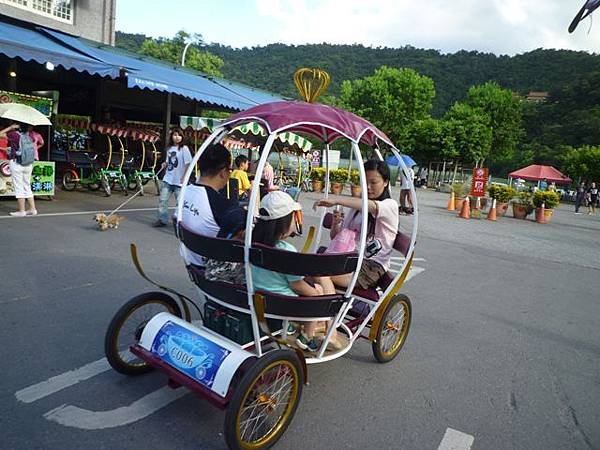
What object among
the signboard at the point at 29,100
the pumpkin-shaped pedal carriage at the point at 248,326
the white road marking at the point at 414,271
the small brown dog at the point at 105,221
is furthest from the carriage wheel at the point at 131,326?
the signboard at the point at 29,100

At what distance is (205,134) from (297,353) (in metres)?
13.3

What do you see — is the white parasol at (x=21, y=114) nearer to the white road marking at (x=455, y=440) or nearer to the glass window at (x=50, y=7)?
the glass window at (x=50, y=7)

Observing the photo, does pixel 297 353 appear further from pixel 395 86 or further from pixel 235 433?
pixel 395 86

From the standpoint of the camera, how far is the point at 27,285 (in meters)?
4.68

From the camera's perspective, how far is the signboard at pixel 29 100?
31.0 ft

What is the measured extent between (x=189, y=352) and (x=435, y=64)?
2856 inches

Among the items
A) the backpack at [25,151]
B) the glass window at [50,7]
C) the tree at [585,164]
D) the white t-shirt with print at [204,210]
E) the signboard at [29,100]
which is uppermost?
the glass window at [50,7]

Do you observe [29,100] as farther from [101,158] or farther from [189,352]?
[189,352]

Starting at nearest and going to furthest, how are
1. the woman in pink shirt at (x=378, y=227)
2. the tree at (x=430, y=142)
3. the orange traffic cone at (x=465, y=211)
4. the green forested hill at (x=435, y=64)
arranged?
the woman in pink shirt at (x=378, y=227) → the orange traffic cone at (x=465, y=211) → the tree at (x=430, y=142) → the green forested hill at (x=435, y=64)

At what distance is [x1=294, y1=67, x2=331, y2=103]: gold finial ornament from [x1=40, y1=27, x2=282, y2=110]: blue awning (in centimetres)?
797

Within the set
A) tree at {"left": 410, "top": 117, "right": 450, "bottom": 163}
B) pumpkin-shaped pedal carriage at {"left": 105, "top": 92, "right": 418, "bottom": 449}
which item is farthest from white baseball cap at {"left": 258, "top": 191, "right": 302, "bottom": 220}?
tree at {"left": 410, "top": 117, "right": 450, "bottom": 163}

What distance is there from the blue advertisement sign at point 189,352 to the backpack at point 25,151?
6.47 meters

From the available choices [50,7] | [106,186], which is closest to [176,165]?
[106,186]

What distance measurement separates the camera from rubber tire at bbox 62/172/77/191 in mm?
11859
